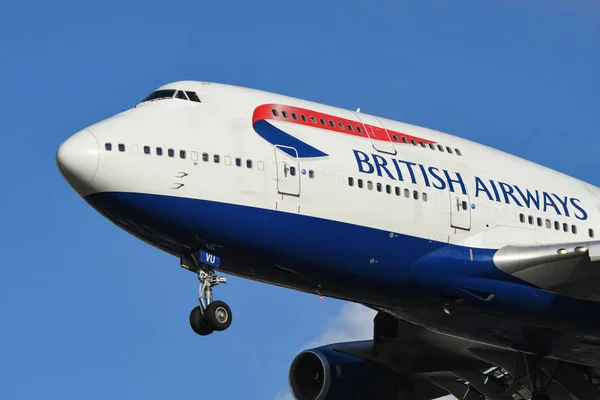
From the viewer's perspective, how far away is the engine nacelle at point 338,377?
40.7 meters

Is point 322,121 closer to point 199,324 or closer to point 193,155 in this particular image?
point 193,155

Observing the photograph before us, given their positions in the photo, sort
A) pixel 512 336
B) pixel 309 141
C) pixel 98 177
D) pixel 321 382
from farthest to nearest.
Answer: pixel 321 382
pixel 512 336
pixel 309 141
pixel 98 177

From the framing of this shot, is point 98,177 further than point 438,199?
No

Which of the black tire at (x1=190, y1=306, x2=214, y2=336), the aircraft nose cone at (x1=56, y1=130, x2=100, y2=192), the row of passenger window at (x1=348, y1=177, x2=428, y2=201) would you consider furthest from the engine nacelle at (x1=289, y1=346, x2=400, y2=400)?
the aircraft nose cone at (x1=56, y1=130, x2=100, y2=192)

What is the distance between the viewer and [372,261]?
34.6 m

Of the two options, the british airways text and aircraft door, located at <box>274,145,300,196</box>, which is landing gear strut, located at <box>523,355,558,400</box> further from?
aircraft door, located at <box>274,145,300,196</box>

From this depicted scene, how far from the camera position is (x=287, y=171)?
33719mm

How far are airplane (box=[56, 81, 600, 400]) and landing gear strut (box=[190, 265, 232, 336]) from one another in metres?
0.03

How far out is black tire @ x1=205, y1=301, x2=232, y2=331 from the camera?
32750mm

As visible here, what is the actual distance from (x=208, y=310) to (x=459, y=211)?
650 centimetres

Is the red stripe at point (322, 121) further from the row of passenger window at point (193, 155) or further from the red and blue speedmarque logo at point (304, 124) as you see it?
the row of passenger window at point (193, 155)

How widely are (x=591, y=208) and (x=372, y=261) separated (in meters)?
7.21

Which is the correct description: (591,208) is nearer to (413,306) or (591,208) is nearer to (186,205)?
(413,306)

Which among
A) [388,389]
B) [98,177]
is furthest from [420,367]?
[98,177]
